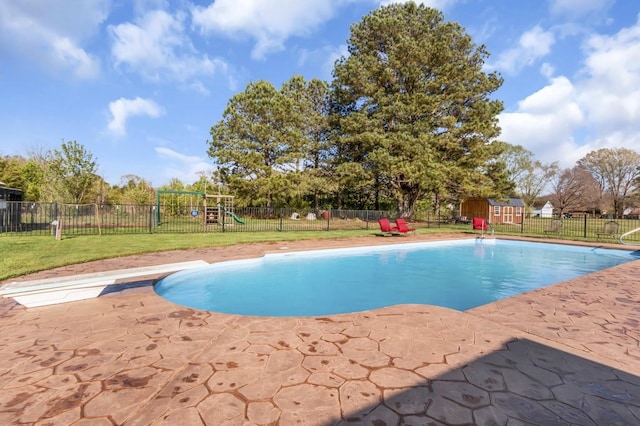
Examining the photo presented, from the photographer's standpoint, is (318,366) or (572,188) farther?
(572,188)

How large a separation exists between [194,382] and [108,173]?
122ft

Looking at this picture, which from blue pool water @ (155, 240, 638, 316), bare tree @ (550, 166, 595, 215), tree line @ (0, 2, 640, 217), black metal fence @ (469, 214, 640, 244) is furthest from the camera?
bare tree @ (550, 166, 595, 215)

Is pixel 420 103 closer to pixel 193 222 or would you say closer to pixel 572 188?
pixel 193 222

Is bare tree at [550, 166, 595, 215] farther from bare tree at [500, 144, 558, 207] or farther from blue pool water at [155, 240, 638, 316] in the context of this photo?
blue pool water at [155, 240, 638, 316]

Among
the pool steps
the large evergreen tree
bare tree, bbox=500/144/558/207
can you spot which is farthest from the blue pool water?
bare tree, bbox=500/144/558/207

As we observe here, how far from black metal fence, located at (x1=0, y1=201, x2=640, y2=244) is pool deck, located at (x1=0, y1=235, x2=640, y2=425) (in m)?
10.0

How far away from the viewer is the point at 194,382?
2.27m

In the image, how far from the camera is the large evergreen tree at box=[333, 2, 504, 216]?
66.7ft

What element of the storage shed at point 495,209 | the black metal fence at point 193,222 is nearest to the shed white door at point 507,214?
the storage shed at point 495,209

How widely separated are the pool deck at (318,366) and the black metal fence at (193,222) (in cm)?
1004

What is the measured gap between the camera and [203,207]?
806 inches

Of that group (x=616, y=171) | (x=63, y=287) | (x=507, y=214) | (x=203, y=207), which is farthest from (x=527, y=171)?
(x=63, y=287)

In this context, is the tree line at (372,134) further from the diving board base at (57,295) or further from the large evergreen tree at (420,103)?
the diving board base at (57,295)

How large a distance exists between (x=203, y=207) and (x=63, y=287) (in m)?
16.1
